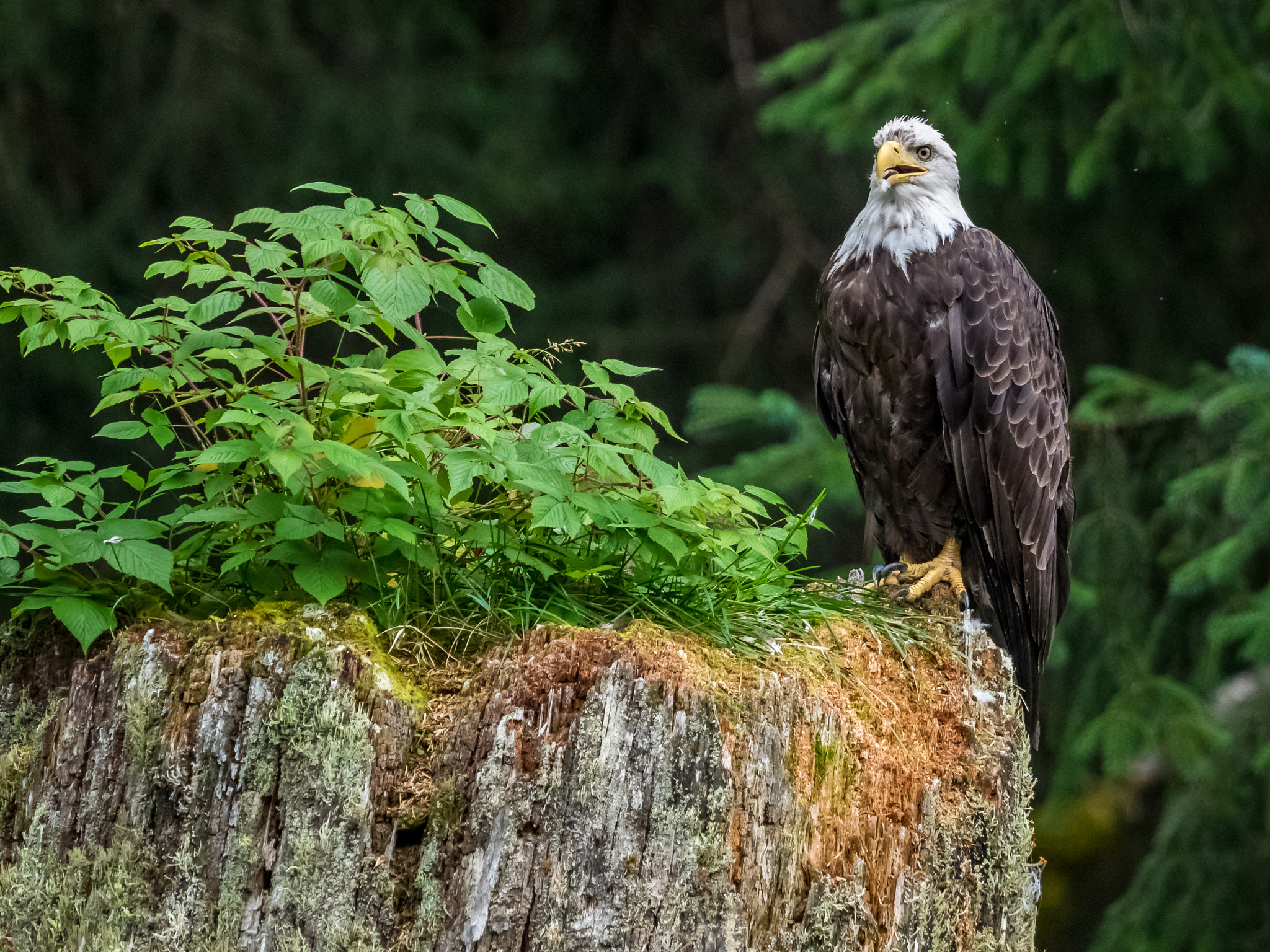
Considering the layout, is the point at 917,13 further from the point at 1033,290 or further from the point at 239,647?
the point at 239,647

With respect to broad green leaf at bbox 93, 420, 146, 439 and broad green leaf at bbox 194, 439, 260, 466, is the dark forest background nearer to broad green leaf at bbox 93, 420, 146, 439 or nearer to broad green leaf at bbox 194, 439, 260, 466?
broad green leaf at bbox 93, 420, 146, 439

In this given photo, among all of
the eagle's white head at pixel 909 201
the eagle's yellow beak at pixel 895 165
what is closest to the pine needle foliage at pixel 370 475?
the eagle's white head at pixel 909 201

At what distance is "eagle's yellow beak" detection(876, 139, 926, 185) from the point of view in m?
3.81

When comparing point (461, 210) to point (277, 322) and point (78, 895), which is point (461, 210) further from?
point (78, 895)

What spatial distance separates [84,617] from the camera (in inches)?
93.9

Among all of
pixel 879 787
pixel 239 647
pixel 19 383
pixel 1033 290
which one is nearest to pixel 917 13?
pixel 1033 290

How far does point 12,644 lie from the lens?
2580 mm

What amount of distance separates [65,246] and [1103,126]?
6.00 m

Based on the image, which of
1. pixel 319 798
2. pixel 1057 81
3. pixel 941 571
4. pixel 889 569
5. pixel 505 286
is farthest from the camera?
pixel 1057 81

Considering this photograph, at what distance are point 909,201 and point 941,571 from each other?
1162mm

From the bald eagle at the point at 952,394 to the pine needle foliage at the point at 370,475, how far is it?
112cm

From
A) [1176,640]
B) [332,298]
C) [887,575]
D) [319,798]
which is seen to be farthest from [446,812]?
[1176,640]

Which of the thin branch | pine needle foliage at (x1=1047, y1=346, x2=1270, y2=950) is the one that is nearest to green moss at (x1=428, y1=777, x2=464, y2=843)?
the thin branch

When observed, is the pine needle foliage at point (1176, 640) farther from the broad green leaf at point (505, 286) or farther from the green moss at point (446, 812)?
the green moss at point (446, 812)
